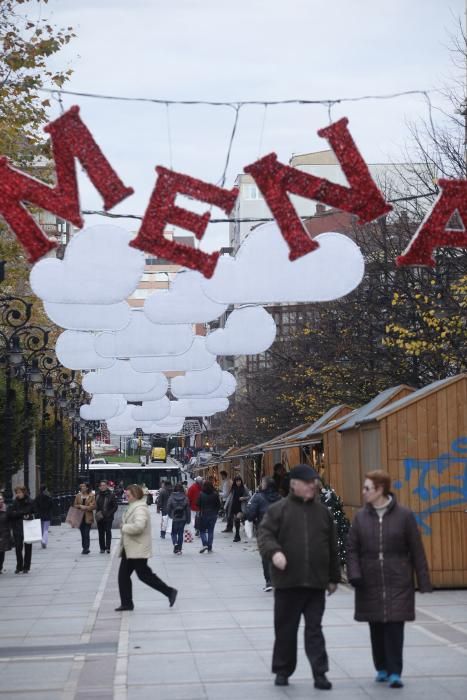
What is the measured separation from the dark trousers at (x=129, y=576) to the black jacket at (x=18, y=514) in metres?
8.96

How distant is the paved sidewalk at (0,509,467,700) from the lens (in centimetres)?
1105

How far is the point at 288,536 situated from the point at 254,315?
452 inches

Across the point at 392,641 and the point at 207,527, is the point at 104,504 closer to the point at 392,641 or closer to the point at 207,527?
the point at 207,527

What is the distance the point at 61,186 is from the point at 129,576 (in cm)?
705

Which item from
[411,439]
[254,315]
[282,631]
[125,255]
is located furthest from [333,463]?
[282,631]

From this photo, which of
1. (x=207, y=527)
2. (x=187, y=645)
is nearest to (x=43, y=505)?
(x=207, y=527)

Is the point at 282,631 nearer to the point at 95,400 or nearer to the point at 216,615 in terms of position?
the point at 216,615

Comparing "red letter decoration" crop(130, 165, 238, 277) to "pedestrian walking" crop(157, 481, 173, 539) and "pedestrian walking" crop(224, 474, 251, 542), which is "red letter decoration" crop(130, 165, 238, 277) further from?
"pedestrian walking" crop(157, 481, 173, 539)

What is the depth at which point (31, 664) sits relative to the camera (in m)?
13.0

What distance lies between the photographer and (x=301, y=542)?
10.9m

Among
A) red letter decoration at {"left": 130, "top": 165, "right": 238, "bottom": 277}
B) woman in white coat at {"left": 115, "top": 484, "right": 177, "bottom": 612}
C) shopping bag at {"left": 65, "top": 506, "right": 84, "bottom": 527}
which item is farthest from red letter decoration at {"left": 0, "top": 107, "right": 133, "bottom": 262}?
shopping bag at {"left": 65, "top": 506, "right": 84, "bottom": 527}

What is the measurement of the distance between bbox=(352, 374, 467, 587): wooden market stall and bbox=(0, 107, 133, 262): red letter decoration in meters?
8.60

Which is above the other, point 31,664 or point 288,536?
point 288,536

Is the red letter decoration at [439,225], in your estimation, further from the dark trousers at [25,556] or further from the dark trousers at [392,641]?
the dark trousers at [25,556]
